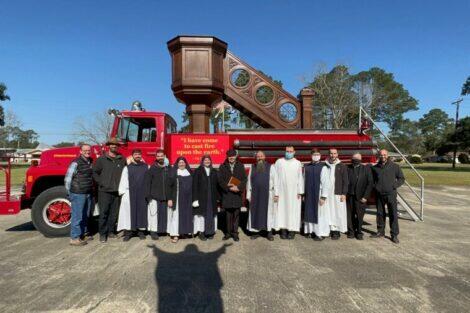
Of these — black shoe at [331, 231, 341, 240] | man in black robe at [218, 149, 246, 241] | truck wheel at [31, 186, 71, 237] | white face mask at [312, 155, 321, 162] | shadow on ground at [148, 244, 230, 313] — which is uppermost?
white face mask at [312, 155, 321, 162]

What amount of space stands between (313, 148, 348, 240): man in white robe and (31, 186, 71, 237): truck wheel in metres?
4.80

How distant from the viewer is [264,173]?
643 cm

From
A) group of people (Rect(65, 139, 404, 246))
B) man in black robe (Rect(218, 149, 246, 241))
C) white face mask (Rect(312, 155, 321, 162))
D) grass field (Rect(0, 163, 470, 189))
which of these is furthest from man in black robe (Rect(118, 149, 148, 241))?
grass field (Rect(0, 163, 470, 189))

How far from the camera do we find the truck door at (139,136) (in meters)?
6.87

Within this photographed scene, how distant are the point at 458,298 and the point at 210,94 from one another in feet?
18.5

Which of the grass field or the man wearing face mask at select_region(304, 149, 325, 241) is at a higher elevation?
the man wearing face mask at select_region(304, 149, 325, 241)

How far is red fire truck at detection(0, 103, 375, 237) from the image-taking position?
644cm

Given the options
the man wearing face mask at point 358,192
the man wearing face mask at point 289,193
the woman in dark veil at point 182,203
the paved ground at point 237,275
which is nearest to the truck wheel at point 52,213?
the paved ground at point 237,275

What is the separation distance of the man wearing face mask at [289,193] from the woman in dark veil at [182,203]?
1.65 metres

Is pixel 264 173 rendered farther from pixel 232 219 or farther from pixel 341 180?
pixel 341 180

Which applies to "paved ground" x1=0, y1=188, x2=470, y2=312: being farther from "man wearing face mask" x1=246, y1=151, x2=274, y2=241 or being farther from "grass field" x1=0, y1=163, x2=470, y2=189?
"grass field" x1=0, y1=163, x2=470, y2=189

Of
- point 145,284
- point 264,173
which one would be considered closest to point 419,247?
point 264,173

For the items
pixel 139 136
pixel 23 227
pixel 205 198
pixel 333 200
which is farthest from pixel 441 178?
pixel 23 227

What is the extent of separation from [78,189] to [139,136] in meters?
1.74
